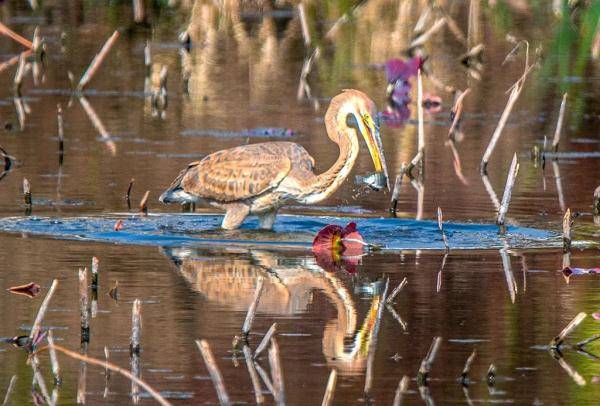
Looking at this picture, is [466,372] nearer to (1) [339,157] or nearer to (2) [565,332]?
(2) [565,332]

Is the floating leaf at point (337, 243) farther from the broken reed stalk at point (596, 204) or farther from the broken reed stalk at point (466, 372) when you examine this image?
the broken reed stalk at point (466, 372)

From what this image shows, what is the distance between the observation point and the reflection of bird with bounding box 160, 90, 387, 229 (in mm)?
12242

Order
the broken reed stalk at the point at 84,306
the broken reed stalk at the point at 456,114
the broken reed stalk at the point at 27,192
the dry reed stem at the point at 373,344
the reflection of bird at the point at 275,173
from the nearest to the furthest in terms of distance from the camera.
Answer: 1. the dry reed stem at the point at 373,344
2. the broken reed stalk at the point at 84,306
3. the reflection of bird at the point at 275,173
4. the broken reed stalk at the point at 27,192
5. the broken reed stalk at the point at 456,114

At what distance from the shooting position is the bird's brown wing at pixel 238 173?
40.3 ft

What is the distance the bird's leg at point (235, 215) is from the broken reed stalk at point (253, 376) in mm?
4319

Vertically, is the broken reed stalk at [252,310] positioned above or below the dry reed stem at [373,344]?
above

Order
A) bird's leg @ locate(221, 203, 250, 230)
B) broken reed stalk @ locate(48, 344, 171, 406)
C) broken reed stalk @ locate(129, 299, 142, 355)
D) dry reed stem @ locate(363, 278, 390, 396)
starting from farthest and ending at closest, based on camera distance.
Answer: bird's leg @ locate(221, 203, 250, 230), broken reed stalk @ locate(129, 299, 142, 355), dry reed stem @ locate(363, 278, 390, 396), broken reed stalk @ locate(48, 344, 171, 406)

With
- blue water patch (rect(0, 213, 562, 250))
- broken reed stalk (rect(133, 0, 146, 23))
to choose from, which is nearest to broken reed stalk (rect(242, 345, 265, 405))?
blue water patch (rect(0, 213, 562, 250))

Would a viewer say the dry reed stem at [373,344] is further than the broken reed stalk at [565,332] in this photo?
No

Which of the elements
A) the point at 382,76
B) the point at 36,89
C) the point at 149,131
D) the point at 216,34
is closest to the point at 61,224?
the point at 149,131

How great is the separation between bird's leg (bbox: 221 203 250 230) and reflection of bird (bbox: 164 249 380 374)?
1008 millimetres

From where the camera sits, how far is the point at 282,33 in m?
27.6

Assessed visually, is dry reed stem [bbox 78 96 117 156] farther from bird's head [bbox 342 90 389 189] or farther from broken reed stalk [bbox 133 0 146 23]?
broken reed stalk [bbox 133 0 146 23]

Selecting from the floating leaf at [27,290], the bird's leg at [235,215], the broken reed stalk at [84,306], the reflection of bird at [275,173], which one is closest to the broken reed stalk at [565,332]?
the broken reed stalk at [84,306]
